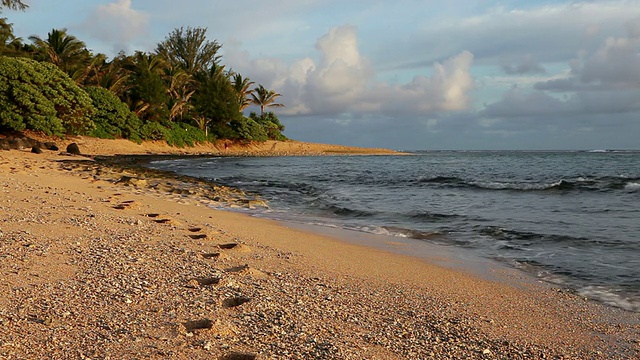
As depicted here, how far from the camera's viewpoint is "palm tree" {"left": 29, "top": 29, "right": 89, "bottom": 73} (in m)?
37.7

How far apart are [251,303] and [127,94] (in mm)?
47682

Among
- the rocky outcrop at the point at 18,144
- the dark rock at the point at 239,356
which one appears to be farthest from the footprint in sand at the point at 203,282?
the rocky outcrop at the point at 18,144

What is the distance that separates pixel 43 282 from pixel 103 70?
47.1 m

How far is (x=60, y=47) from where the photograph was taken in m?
38.0

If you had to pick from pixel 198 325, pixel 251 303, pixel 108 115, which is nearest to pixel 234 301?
pixel 251 303

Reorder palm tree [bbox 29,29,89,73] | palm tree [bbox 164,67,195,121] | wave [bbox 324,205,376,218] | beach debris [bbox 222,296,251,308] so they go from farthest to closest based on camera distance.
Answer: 1. palm tree [bbox 164,67,195,121]
2. palm tree [bbox 29,29,89,73]
3. wave [bbox 324,205,376,218]
4. beach debris [bbox 222,296,251,308]

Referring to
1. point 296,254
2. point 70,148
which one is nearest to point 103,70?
point 70,148

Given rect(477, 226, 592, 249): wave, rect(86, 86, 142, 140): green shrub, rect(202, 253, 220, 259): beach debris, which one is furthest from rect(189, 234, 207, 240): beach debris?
rect(86, 86, 142, 140): green shrub

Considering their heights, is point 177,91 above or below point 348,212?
above

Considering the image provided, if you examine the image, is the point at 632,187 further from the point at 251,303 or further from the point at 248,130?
the point at 248,130

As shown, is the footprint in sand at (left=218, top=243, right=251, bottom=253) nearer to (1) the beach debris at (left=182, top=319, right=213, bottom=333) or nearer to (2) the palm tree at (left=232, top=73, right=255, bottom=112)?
(1) the beach debris at (left=182, top=319, right=213, bottom=333)

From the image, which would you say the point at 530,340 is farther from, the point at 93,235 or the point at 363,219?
the point at 363,219

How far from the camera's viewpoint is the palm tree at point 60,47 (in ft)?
124

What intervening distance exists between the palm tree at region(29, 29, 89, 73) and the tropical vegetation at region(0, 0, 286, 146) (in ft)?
0.24
